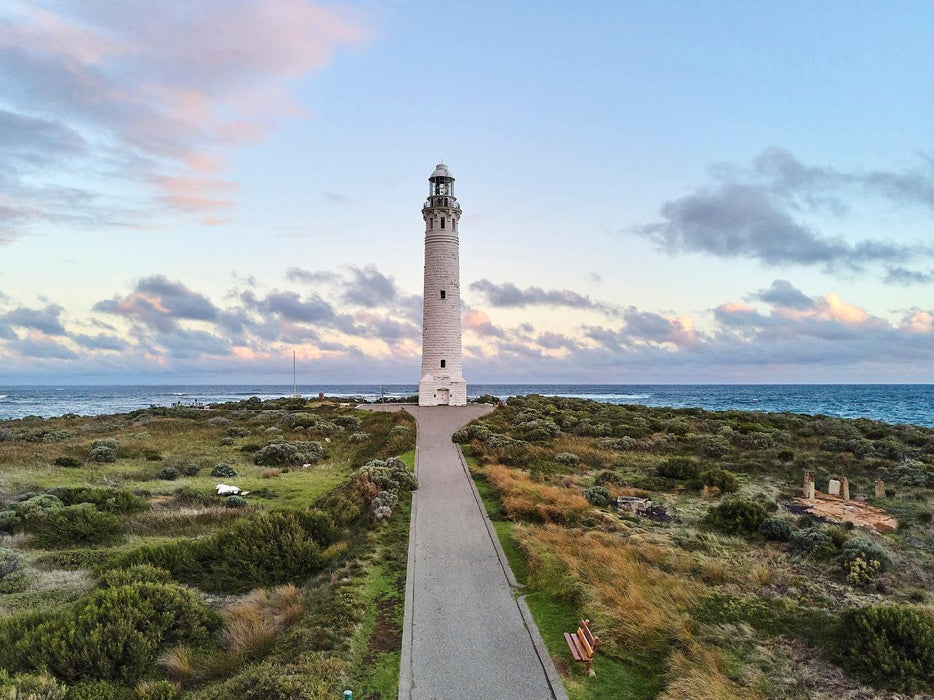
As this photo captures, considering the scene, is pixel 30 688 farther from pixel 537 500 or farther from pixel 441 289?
pixel 441 289

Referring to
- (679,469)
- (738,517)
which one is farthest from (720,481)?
(738,517)

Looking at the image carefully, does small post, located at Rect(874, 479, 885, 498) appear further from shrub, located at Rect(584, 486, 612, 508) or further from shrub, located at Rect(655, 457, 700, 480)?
shrub, located at Rect(584, 486, 612, 508)

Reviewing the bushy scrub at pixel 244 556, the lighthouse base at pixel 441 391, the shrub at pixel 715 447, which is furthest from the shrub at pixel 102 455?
the shrub at pixel 715 447

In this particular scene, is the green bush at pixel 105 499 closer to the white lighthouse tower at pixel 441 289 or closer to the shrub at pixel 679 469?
the shrub at pixel 679 469

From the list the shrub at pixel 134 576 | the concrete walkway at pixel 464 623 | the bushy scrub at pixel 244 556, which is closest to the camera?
the concrete walkway at pixel 464 623


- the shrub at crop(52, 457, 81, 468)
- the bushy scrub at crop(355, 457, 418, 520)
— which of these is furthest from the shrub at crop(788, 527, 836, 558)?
the shrub at crop(52, 457, 81, 468)

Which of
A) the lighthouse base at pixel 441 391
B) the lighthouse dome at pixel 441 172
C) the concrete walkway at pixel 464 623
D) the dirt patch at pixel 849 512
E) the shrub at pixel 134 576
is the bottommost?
the dirt patch at pixel 849 512
